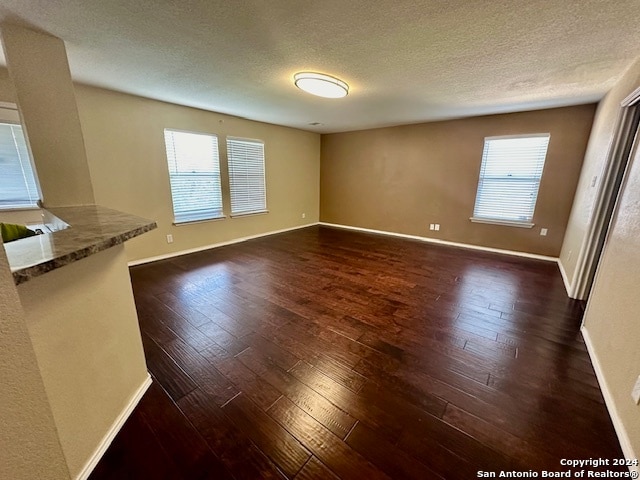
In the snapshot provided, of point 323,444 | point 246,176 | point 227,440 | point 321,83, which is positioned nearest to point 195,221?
point 246,176

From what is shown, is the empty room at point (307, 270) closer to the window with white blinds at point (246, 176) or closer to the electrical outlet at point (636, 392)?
the electrical outlet at point (636, 392)

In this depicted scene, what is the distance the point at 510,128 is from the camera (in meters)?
4.13

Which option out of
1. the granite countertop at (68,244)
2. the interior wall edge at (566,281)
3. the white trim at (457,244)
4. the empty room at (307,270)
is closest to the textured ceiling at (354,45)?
the empty room at (307,270)

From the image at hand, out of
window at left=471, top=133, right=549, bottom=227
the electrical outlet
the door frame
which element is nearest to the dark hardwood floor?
the electrical outlet

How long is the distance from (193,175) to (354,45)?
325 centimetres

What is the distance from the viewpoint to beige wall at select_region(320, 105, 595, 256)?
12.6ft

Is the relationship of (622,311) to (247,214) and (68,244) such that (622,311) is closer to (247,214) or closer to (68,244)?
(68,244)

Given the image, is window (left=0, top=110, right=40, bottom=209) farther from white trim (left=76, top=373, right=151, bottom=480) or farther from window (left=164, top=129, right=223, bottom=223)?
white trim (left=76, top=373, right=151, bottom=480)

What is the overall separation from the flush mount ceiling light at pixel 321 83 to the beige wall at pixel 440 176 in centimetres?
282

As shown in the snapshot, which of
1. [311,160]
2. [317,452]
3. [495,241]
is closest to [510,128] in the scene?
[495,241]

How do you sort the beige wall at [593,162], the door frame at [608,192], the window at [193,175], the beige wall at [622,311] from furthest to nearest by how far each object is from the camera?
the window at [193,175] < the beige wall at [593,162] < the door frame at [608,192] < the beige wall at [622,311]

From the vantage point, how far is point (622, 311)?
1.57 m

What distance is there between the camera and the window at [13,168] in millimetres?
2686

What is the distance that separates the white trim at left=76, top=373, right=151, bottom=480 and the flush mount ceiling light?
2806 mm
